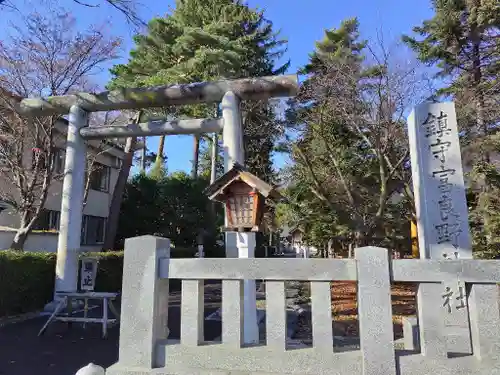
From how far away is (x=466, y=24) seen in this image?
15086mm

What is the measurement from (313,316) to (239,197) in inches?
103

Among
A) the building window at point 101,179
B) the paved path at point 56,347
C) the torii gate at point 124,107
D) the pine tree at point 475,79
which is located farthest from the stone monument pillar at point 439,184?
the building window at point 101,179

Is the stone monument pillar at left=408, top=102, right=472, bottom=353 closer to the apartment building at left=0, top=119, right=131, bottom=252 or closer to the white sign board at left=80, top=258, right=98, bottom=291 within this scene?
the white sign board at left=80, top=258, right=98, bottom=291

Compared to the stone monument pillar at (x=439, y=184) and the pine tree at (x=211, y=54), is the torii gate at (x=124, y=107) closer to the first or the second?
the stone monument pillar at (x=439, y=184)

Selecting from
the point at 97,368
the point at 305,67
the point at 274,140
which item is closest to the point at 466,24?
the point at 305,67

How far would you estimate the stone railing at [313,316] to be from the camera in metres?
3.03

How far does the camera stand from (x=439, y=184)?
5965mm

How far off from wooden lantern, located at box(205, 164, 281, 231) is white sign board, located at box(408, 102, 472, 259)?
8.19 ft

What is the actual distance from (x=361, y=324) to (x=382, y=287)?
352mm

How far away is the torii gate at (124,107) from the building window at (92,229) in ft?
34.8

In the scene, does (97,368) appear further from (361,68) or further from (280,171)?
(280,171)

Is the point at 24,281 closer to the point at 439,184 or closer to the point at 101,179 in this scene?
the point at 439,184

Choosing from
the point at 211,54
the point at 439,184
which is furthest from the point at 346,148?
the point at 439,184

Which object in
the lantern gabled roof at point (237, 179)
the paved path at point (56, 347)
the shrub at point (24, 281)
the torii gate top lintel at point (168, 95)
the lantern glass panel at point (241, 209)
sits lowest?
the paved path at point (56, 347)
